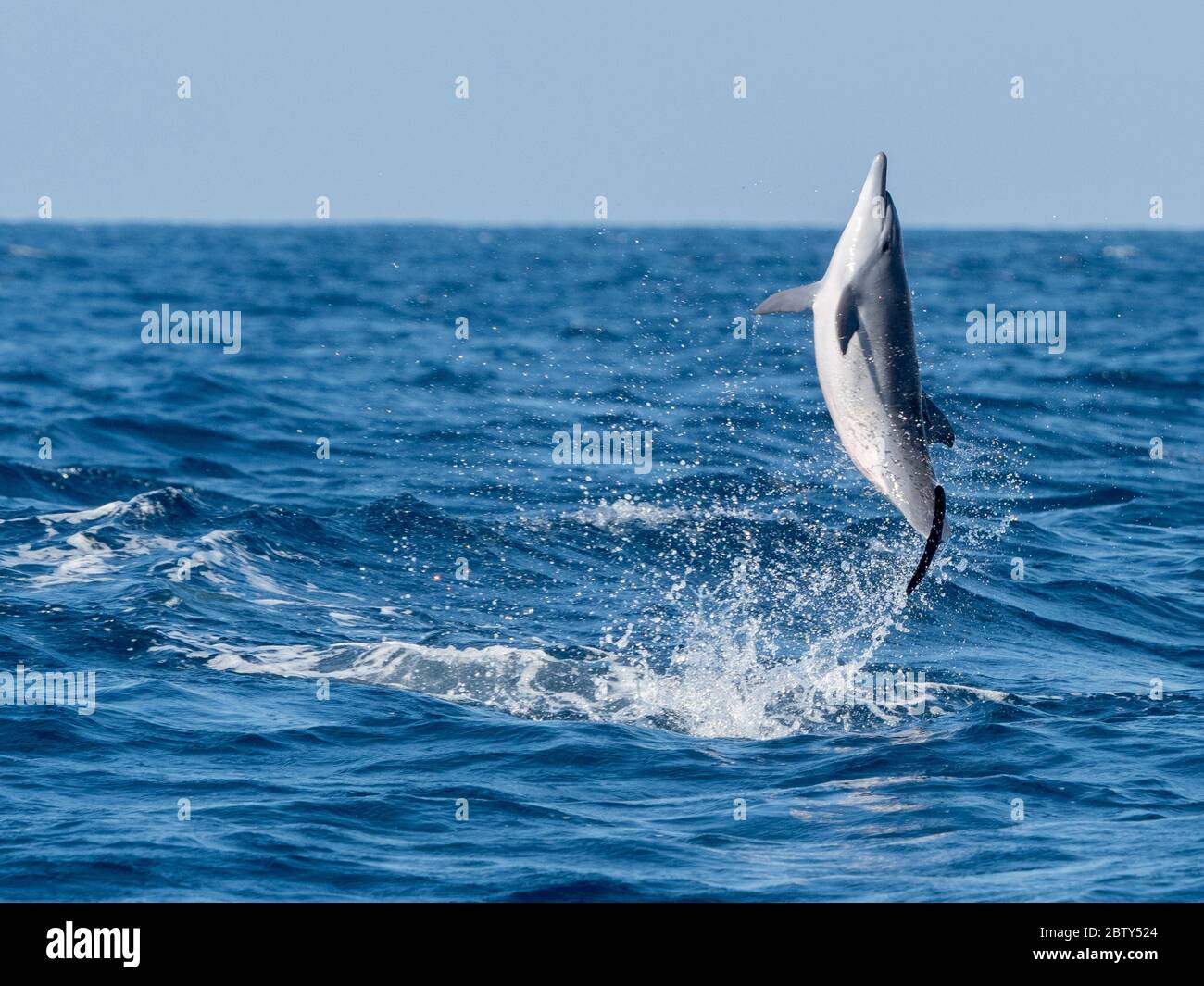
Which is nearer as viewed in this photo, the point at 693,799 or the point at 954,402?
the point at 693,799

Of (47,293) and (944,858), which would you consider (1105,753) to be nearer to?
(944,858)

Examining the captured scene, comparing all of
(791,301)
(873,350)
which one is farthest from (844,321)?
(791,301)

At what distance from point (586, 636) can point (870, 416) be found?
6.87 metres

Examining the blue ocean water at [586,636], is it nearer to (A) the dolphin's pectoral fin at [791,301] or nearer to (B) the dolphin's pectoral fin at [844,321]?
(B) the dolphin's pectoral fin at [844,321]

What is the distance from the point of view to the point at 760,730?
14.4 meters

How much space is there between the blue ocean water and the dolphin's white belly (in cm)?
253

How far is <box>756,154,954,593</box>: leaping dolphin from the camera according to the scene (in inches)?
440

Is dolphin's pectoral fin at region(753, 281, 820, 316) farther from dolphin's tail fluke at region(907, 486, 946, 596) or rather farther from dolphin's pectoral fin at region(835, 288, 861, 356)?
dolphin's tail fluke at region(907, 486, 946, 596)

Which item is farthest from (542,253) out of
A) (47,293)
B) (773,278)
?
(47,293)

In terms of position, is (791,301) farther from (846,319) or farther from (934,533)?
(934,533)

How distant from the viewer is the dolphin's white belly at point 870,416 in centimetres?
1119

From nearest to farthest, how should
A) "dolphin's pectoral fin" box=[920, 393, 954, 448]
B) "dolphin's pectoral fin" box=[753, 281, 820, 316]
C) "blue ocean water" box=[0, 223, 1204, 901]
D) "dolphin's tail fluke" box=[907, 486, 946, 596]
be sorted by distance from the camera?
1. "dolphin's tail fluke" box=[907, 486, 946, 596]
2. "dolphin's pectoral fin" box=[753, 281, 820, 316]
3. "blue ocean water" box=[0, 223, 1204, 901]
4. "dolphin's pectoral fin" box=[920, 393, 954, 448]

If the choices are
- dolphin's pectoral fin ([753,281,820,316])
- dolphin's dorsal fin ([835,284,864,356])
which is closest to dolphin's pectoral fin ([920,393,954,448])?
dolphin's dorsal fin ([835,284,864,356])

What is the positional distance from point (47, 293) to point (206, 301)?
7.69 metres
